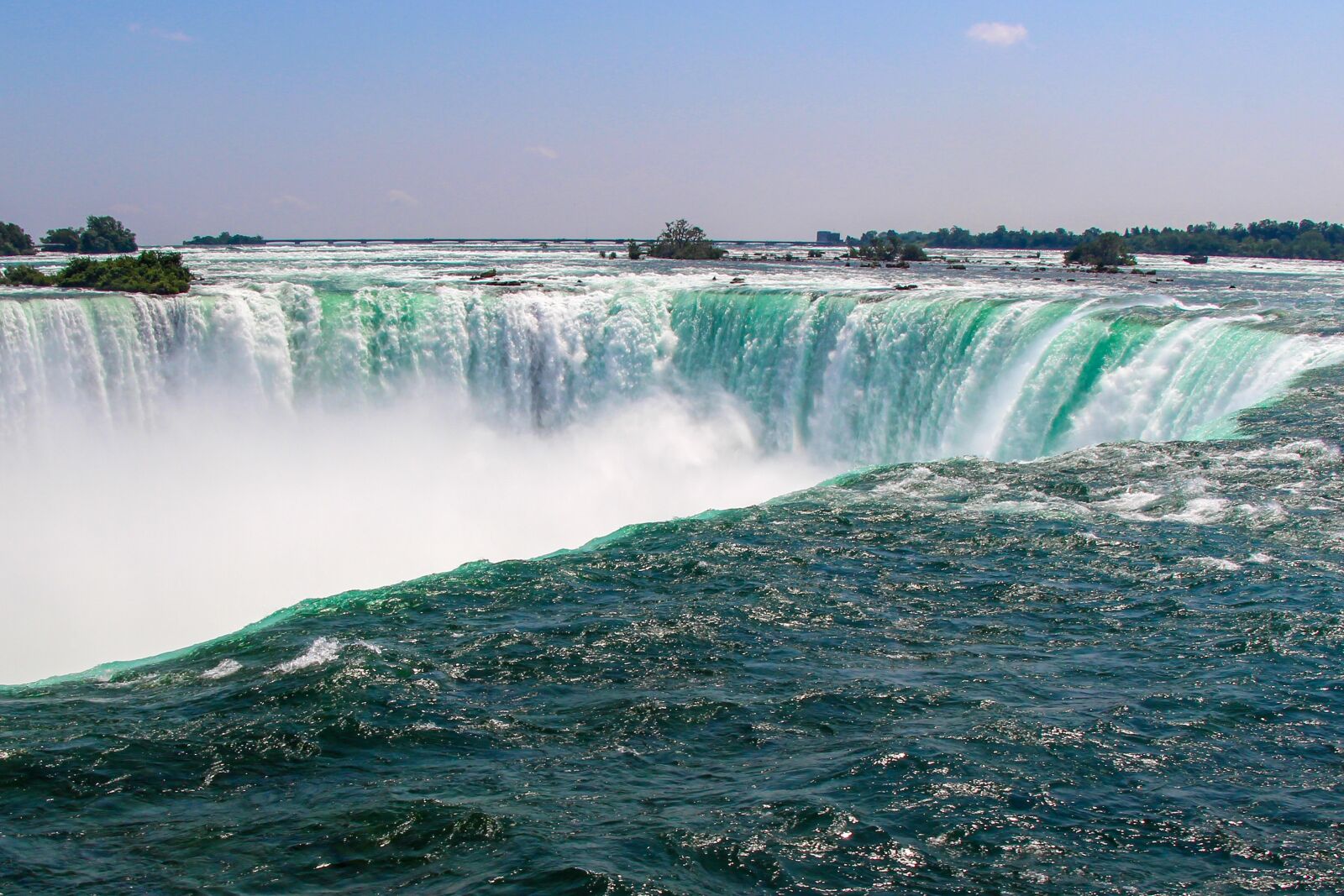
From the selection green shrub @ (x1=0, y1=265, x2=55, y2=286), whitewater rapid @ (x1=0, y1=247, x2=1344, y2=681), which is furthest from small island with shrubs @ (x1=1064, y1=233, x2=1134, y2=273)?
green shrub @ (x1=0, y1=265, x2=55, y2=286)

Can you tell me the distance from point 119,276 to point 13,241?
42.3 m

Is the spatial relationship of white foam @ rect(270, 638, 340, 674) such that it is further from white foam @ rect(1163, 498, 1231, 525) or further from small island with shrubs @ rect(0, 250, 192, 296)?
small island with shrubs @ rect(0, 250, 192, 296)

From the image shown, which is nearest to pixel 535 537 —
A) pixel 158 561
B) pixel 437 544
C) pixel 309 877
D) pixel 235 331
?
pixel 437 544

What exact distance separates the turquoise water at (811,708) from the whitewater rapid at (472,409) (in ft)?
3.87

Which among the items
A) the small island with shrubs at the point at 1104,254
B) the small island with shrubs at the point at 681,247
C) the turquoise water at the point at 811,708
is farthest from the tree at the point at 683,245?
the turquoise water at the point at 811,708

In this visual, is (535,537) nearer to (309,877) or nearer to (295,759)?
(295,759)

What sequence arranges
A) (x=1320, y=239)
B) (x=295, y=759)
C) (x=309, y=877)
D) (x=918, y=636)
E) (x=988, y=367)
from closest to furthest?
(x=309, y=877), (x=295, y=759), (x=918, y=636), (x=988, y=367), (x=1320, y=239)

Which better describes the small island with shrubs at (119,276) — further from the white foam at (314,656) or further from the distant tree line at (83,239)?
the distant tree line at (83,239)

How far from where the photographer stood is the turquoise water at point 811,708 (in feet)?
21.8

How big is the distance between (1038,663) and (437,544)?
1298cm

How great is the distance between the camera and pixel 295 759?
7.95 meters

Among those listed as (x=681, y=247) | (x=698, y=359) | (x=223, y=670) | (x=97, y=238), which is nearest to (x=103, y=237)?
(x=97, y=238)

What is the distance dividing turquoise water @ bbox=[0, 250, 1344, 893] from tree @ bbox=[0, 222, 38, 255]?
54.2 meters

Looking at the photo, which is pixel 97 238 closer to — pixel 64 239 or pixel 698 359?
pixel 64 239
